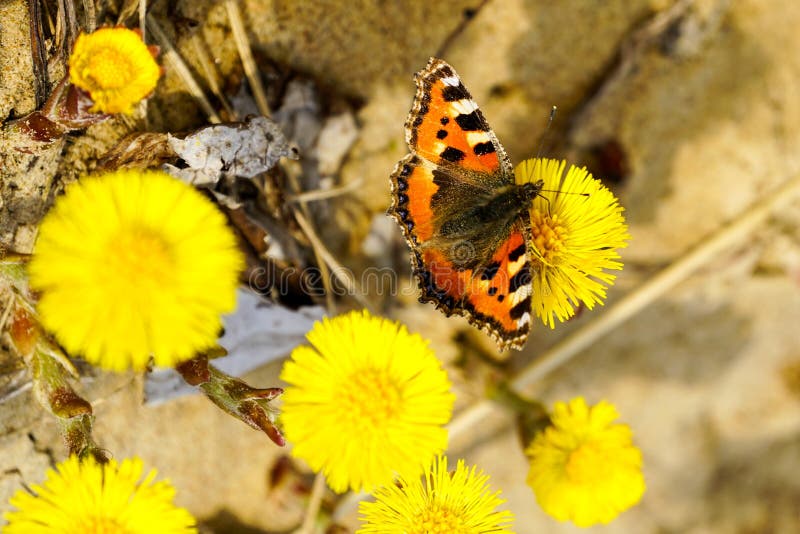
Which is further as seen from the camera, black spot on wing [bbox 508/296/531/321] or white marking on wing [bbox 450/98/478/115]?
white marking on wing [bbox 450/98/478/115]

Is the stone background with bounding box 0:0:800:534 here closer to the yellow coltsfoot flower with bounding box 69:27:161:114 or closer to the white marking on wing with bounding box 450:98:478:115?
the yellow coltsfoot flower with bounding box 69:27:161:114

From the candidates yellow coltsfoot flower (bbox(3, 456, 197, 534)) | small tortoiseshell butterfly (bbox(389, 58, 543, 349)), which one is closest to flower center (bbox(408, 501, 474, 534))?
small tortoiseshell butterfly (bbox(389, 58, 543, 349))

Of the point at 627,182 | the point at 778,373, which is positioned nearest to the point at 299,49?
the point at 627,182

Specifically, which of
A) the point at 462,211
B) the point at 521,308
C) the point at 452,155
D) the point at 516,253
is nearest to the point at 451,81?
the point at 452,155

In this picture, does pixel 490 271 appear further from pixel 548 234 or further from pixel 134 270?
pixel 134 270

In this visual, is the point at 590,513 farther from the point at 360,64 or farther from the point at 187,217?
the point at 360,64


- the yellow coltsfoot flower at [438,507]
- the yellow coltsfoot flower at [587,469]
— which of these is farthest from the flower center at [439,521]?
the yellow coltsfoot flower at [587,469]

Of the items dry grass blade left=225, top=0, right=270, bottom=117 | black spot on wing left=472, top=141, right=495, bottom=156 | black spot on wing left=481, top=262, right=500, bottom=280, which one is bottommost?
black spot on wing left=481, top=262, right=500, bottom=280

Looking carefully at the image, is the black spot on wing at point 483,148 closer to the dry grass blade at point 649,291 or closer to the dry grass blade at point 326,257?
the dry grass blade at point 326,257
